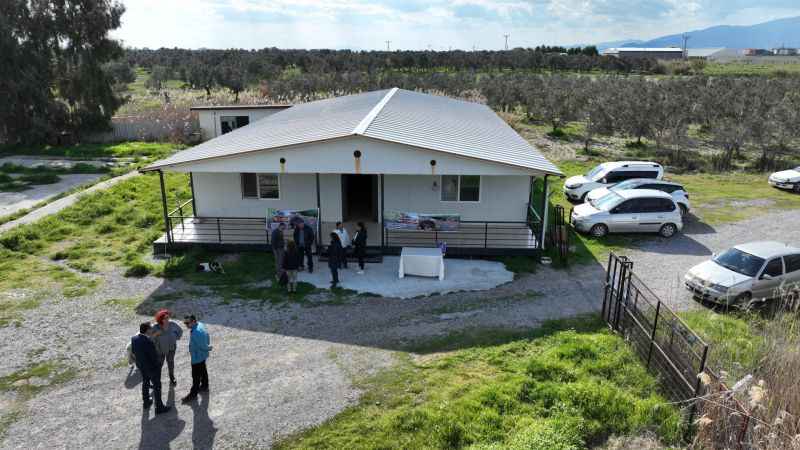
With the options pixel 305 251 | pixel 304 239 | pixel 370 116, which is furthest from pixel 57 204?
pixel 370 116

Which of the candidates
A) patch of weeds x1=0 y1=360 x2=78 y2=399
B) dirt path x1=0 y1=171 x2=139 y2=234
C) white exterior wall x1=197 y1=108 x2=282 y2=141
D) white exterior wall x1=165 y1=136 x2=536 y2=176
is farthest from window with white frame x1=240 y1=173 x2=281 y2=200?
white exterior wall x1=197 y1=108 x2=282 y2=141

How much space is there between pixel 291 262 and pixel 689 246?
12672 mm

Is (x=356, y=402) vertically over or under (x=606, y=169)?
under

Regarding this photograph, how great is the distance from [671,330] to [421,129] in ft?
33.2

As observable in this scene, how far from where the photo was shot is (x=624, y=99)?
119ft

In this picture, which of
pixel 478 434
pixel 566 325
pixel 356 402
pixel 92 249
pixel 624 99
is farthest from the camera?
pixel 624 99

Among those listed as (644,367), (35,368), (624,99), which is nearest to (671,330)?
(644,367)

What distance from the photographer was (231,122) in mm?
32406

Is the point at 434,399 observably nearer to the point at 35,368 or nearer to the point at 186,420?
the point at 186,420

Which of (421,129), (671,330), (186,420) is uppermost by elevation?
(421,129)

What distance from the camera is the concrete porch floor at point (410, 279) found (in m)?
13.5

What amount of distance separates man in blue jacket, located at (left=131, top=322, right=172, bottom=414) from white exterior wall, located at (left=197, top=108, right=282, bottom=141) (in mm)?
24948

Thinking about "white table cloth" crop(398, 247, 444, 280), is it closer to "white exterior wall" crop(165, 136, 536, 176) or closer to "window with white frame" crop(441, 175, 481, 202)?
"white exterior wall" crop(165, 136, 536, 176)

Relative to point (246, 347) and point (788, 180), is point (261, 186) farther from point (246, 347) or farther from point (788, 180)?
point (788, 180)
